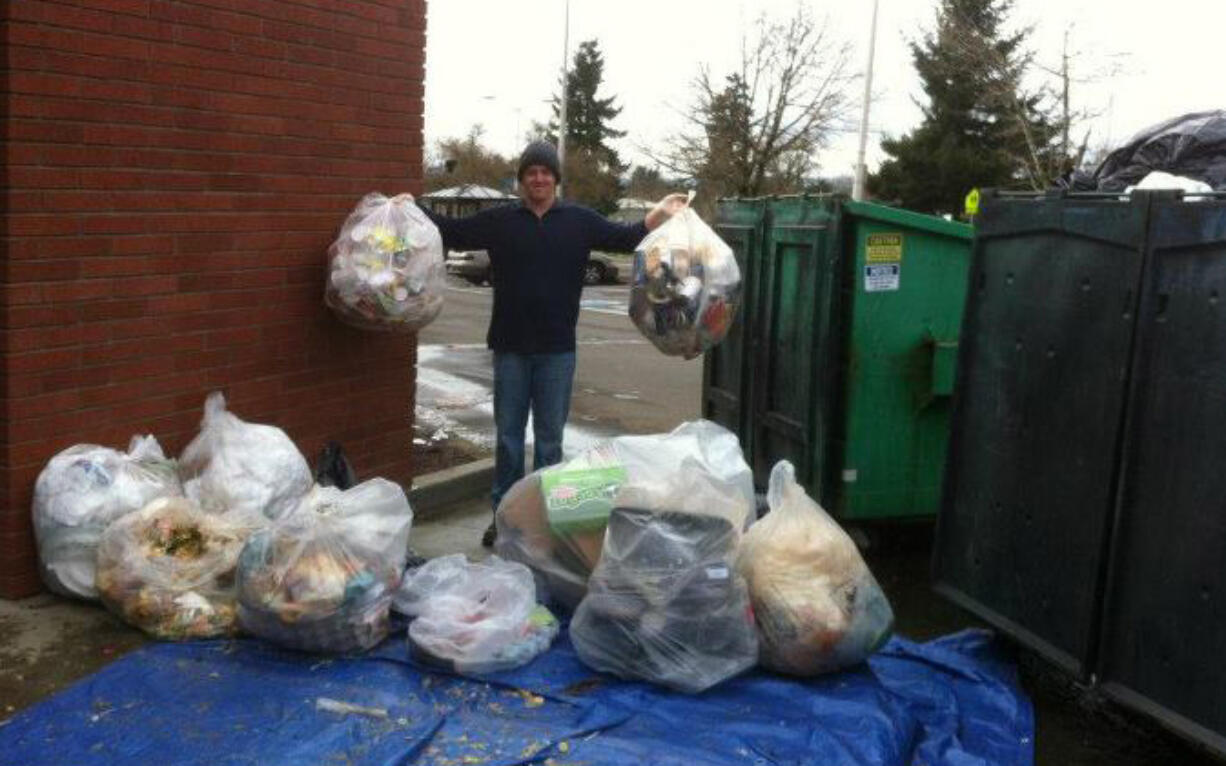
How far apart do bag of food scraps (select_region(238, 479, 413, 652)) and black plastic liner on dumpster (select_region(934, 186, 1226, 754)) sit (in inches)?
81.4

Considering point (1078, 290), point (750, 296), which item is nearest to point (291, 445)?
point (750, 296)

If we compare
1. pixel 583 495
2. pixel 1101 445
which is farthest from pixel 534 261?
pixel 1101 445

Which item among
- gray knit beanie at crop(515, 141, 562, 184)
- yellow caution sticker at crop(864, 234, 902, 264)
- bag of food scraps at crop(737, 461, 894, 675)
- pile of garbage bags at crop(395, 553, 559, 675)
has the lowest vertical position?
pile of garbage bags at crop(395, 553, 559, 675)

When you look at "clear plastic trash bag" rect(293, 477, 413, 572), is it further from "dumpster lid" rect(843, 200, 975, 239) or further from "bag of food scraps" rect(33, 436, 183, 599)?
"dumpster lid" rect(843, 200, 975, 239)

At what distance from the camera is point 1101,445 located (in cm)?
343

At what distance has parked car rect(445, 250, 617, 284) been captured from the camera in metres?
26.9

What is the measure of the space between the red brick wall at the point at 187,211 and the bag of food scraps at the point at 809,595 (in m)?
2.25

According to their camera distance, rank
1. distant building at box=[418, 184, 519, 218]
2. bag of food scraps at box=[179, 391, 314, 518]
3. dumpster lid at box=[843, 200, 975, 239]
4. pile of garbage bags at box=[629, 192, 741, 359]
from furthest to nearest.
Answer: distant building at box=[418, 184, 519, 218] → dumpster lid at box=[843, 200, 975, 239] → pile of garbage bags at box=[629, 192, 741, 359] → bag of food scraps at box=[179, 391, 314, 518]

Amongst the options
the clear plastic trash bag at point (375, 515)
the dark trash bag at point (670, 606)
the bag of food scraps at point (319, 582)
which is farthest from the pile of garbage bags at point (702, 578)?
the bag of food scraps at point (319, 582)

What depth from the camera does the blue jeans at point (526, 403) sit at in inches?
198

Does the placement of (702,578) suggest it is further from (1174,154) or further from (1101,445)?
(1174,154)

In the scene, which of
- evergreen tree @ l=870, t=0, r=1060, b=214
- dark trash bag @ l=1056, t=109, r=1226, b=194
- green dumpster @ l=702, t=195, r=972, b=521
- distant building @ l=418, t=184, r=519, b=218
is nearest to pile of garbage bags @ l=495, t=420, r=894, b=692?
green dumpster @ l=702, t=195, r=972, b=521

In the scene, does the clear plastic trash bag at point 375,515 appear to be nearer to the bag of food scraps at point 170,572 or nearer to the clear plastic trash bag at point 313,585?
the clear plastic trash bag at point 313,585

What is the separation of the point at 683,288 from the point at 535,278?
0.74 m
